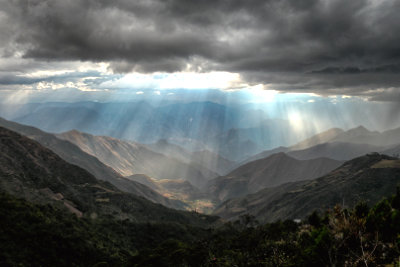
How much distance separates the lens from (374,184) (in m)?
164

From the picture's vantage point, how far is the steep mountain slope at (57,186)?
9119 cm

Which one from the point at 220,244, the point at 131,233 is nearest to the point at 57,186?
the point at 131,233

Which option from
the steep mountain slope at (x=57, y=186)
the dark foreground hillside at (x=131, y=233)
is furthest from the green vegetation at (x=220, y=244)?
the steep mountain slope at (x=57, y=186)

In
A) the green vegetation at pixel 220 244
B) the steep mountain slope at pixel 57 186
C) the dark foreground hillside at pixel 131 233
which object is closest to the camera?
the green vegetation at pixel 220 244

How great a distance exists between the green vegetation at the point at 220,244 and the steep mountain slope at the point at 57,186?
21340 mm

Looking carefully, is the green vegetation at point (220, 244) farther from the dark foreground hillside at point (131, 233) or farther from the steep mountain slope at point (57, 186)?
the steep mountain slope at point (57, 186)

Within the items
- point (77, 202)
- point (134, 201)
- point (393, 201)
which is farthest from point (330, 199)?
point (393, 201)

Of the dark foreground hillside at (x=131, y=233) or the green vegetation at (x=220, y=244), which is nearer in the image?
the green vegetation at (x=220, y=244)

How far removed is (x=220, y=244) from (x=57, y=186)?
8853 cm

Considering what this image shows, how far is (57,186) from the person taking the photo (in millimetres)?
112562

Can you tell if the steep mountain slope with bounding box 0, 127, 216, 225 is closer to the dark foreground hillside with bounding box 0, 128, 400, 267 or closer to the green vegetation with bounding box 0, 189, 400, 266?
the dark foreground hillside with bounding box 0, 128, 400, 267

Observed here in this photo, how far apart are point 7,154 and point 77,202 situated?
43.8 meters

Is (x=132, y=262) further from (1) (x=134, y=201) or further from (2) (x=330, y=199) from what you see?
(2) (x=330, y=199)

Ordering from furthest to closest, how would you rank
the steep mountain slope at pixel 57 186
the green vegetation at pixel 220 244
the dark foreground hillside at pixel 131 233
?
the steep mountain slope at pixel 57 186
the dark foreground hillside at pixel 131 233
the green vegetation at pixel 220 244
